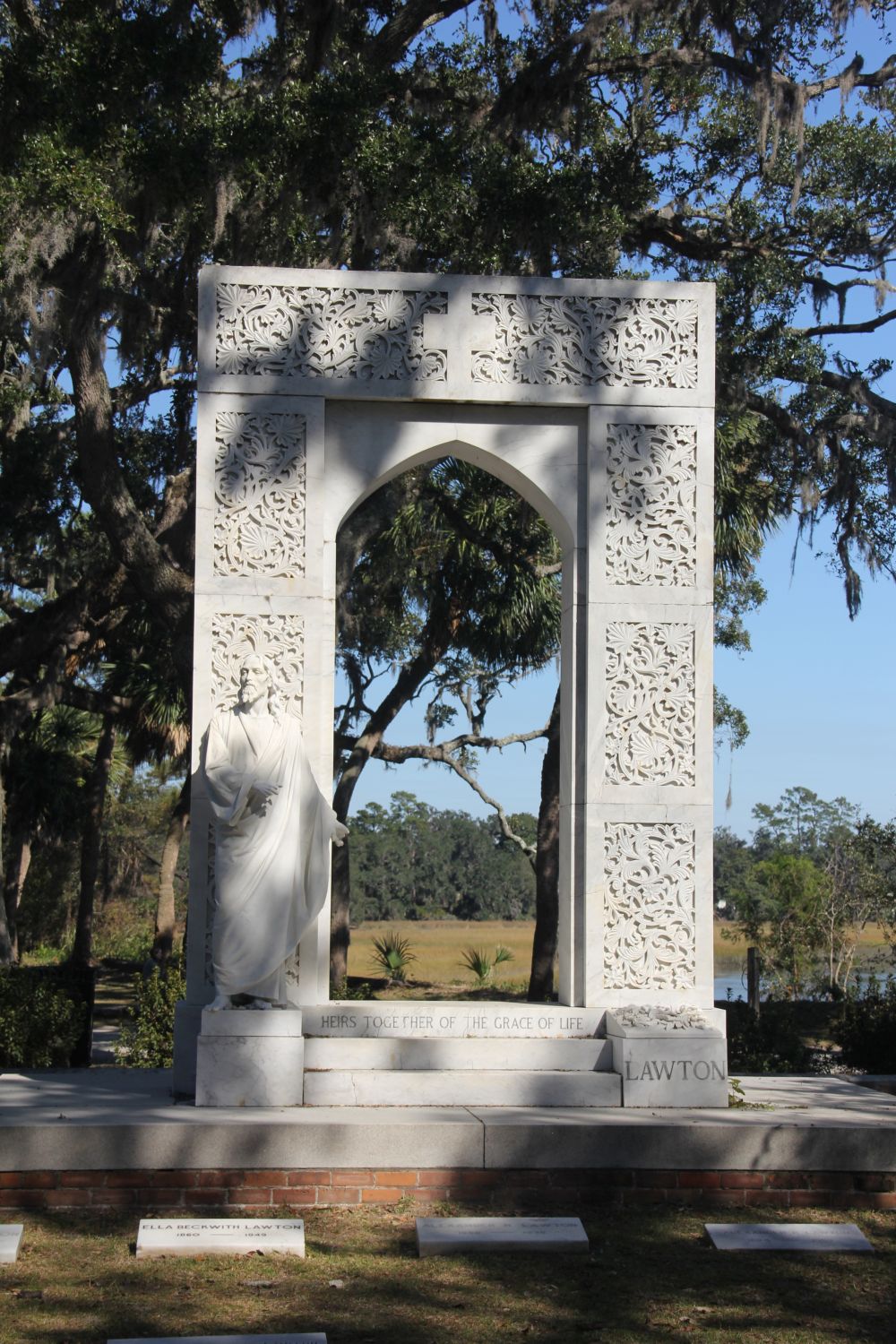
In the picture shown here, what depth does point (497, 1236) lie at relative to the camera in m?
7.21

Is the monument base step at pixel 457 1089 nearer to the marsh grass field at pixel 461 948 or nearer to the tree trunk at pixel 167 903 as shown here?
the marsh grass field at pixel 461 948

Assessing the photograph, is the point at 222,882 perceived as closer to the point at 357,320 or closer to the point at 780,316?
the point at 357,320

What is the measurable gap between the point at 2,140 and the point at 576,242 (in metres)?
5.57

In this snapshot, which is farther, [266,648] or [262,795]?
[266,648]

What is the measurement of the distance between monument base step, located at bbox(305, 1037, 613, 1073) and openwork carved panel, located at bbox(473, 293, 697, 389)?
3.97 metres

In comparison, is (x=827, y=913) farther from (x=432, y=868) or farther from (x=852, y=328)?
(x=432, y=868)

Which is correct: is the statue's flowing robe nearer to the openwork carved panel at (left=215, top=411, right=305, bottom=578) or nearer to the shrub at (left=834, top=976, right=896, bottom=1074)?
the openwork carved panel at (left=215, top=411, right=305, bottom=578)

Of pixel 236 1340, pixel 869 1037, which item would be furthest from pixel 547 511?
pixel 869 1037

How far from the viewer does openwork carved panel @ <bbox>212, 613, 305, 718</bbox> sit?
9336mm

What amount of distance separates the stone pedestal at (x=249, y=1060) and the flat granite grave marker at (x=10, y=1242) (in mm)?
1541

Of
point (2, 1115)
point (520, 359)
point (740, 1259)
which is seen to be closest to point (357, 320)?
point (520, 359)

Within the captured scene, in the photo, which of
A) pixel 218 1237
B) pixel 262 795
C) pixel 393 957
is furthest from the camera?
pixel 393 957

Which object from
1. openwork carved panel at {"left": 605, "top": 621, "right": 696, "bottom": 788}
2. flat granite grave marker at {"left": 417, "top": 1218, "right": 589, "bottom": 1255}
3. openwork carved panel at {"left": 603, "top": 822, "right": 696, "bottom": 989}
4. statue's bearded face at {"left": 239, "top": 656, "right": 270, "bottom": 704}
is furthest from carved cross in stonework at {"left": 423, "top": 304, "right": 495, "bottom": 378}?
flat granite grave marker at {"left": 417, "top": 1218, "right": 589, "bottom": 1255}

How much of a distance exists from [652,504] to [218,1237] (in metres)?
5.00
